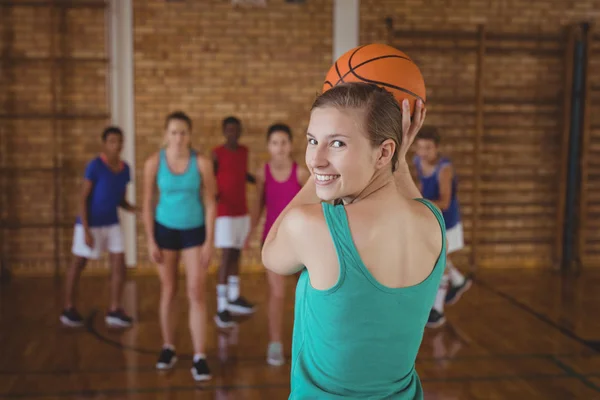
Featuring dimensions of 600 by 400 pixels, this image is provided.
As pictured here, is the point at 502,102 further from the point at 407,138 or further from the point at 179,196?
the point at 407,138

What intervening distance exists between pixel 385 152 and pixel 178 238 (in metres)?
2.84

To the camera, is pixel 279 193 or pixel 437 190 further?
pixel 437 190

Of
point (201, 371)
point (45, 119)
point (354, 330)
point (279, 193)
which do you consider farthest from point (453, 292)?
point (45, 119)

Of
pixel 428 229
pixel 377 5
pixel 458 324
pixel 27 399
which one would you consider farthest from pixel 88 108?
pixel 428 229

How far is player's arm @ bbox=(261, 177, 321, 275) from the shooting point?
1277 millimetres

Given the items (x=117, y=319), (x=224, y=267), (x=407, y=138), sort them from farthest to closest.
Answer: (x=224, y=267), (x=117, y=319), (x=407, y=138)

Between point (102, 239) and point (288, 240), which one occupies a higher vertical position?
point (288, 240)

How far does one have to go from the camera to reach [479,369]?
4176mm

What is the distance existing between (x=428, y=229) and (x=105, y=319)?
15.0 feet

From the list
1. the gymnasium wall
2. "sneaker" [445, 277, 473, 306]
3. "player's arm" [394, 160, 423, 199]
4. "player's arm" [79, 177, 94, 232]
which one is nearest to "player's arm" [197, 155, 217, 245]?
"player's arm" [79, 177, 94, 232]

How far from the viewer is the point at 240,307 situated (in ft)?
18.5

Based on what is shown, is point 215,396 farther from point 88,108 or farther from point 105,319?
point 88,108

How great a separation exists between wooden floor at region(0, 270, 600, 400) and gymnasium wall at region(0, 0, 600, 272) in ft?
4.20

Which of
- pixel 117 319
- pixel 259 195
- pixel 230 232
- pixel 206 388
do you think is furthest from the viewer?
pixel 230 232
